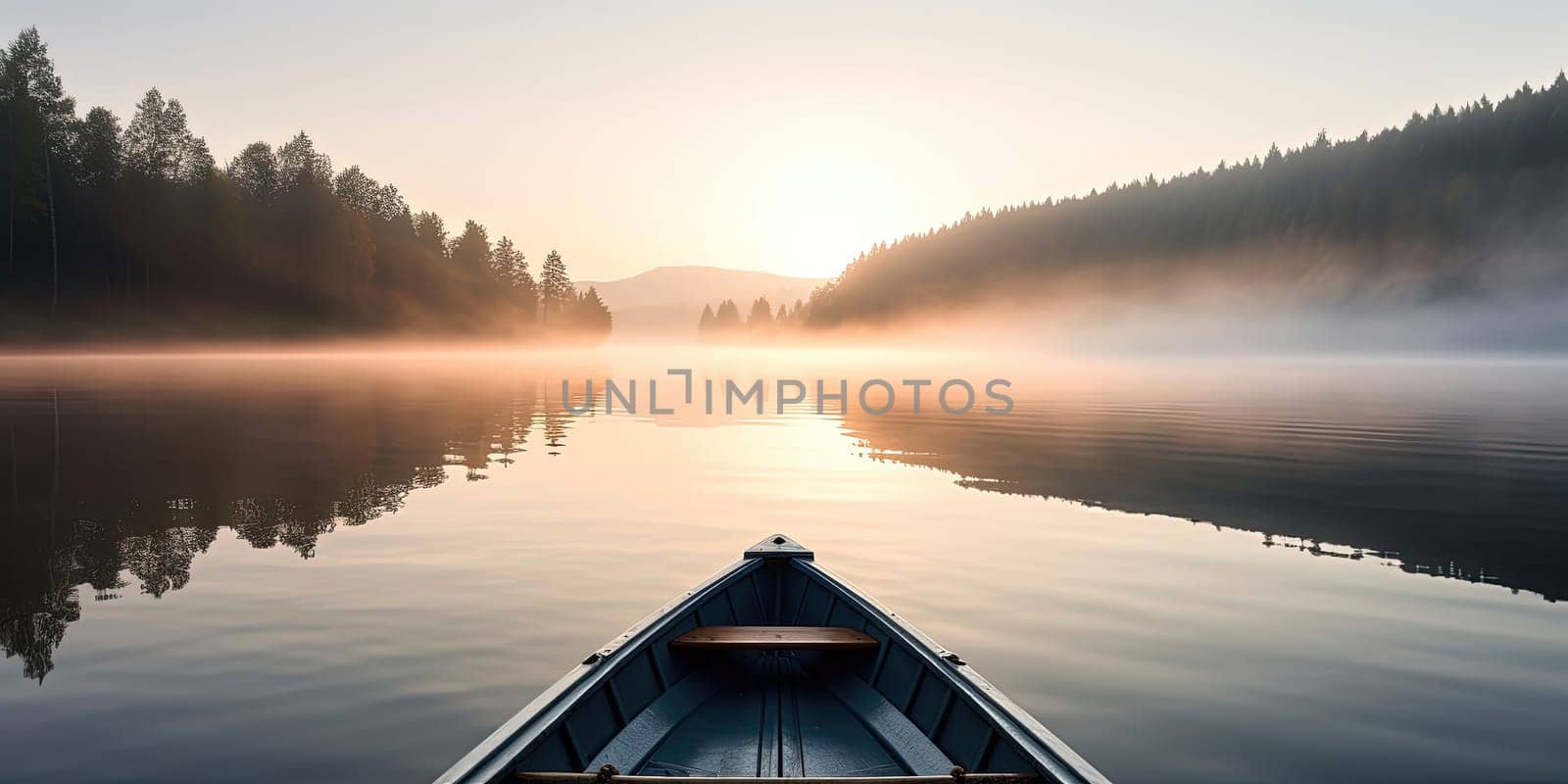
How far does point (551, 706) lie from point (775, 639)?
2.77 meters

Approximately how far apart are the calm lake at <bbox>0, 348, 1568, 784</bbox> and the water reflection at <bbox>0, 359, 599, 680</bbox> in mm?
134

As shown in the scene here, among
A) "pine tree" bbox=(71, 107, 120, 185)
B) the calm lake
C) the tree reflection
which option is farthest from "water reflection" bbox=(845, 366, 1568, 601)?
"pine tree" bbox=(71, 107, 120, 185)

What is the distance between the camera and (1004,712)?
569cm

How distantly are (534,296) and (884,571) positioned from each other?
6779 inches

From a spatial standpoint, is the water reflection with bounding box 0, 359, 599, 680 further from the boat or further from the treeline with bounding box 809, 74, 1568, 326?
the treeline with bounding box 809, 74, 1568, 326

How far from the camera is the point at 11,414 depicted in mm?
34188

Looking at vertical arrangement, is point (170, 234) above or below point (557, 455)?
above


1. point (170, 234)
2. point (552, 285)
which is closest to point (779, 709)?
point (170, 234)

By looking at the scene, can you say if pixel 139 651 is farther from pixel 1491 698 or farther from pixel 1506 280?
pixel 1506 280

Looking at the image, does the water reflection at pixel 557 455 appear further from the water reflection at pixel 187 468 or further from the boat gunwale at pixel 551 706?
the boat gunwale at pixel 551 706

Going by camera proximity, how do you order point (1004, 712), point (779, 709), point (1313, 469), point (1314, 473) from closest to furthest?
point (1004, 712)
point (779, 709)
point (1314, 473)
point (1313, 469)

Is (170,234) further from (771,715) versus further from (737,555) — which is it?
(771,715)

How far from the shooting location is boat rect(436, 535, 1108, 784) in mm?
5117

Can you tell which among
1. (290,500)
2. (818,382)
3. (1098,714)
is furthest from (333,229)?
(1098,714)
